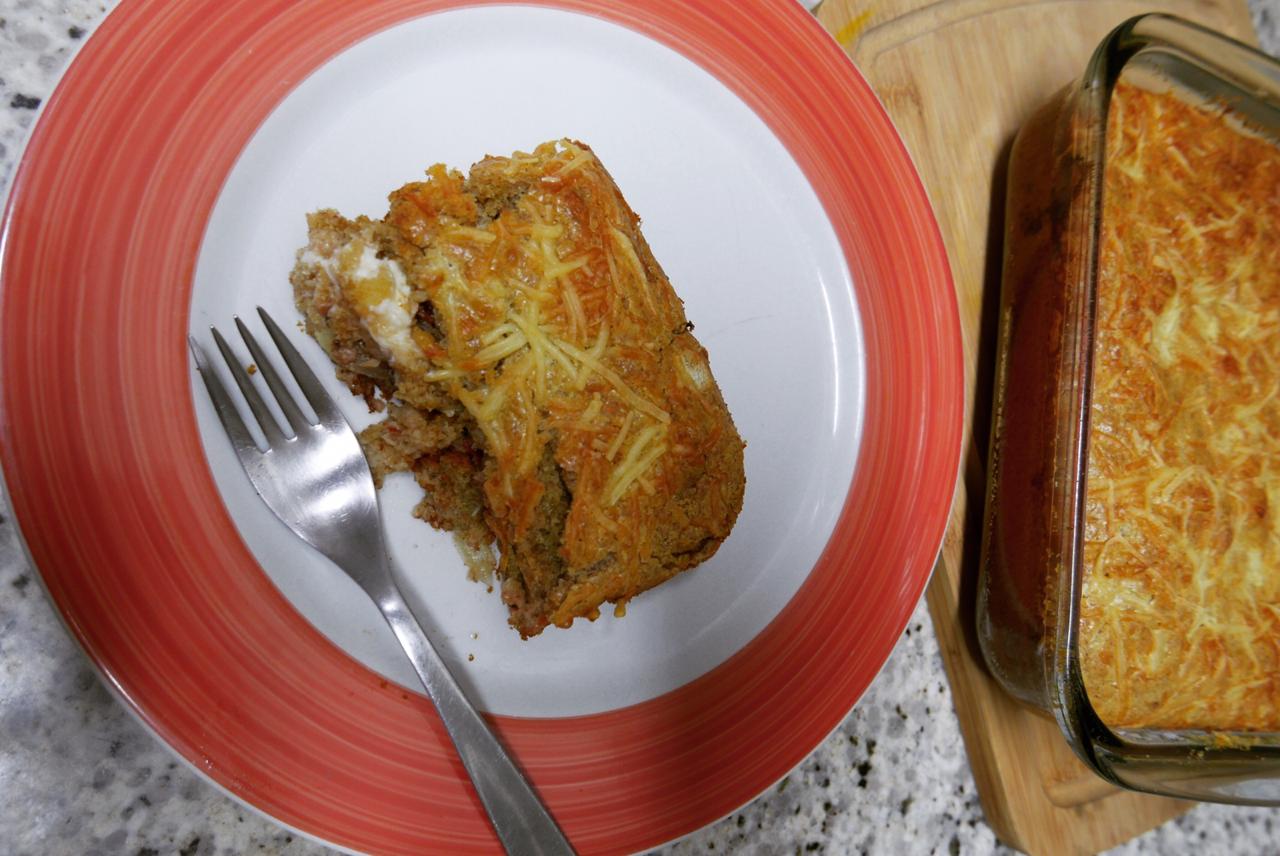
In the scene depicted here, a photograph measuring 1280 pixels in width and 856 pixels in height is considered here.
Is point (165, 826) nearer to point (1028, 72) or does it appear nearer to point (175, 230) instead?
point (175, 230)

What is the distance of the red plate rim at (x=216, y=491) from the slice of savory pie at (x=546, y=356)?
0.36 meters

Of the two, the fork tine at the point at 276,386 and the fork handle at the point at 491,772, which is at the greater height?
the fork tine at the point at 276,386

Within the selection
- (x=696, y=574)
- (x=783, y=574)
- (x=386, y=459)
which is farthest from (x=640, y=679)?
(x=386, y=459)

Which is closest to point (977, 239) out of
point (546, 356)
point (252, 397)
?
point (546, 356)

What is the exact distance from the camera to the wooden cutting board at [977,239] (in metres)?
2.43

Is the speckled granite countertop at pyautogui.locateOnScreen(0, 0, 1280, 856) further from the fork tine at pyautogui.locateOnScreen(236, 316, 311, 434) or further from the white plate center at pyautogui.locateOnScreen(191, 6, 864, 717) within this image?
the fork tine at pyautogui.locateOnScreen(236, 316, 311, 434)

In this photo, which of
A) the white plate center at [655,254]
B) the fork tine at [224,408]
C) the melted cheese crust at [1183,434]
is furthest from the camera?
the melted cheese crust at [1183,434]

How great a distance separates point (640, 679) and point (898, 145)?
1.66m

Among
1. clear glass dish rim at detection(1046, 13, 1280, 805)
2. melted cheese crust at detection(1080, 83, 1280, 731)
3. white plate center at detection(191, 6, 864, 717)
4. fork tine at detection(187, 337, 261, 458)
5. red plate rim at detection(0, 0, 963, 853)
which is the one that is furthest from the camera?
melted cheese crust at detection(1080, 83, 1280, 731)

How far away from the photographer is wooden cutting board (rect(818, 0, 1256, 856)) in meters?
2.43

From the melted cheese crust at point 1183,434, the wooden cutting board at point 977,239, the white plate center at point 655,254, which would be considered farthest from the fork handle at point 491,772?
the melted cheese crust at point 1183,434

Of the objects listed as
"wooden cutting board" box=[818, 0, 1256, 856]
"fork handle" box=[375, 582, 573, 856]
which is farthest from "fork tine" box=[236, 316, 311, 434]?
"wooden cutting board" box=[818, 0, 1256, 856]

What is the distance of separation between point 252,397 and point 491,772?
3.43 ft

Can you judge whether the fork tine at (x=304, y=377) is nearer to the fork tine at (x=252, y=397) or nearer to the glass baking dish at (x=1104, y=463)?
the fork tine at (x=252, y=397)
